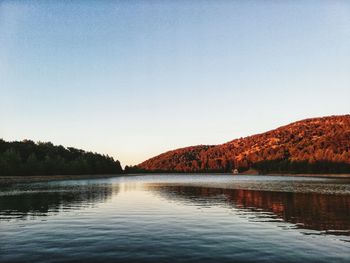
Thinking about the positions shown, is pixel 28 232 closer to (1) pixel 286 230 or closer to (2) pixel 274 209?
(1) pixel 286 230

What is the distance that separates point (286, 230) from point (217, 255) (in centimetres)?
1218

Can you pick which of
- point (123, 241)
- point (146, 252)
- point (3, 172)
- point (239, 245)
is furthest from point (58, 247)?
point (3, 172)

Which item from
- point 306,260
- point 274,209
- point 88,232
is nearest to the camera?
point 306,260

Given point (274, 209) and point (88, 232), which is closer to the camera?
point (88, 232)

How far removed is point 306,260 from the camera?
72.3 ft

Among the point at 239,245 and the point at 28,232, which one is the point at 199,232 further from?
the point at 28,232

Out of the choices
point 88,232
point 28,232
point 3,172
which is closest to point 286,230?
point 88,232

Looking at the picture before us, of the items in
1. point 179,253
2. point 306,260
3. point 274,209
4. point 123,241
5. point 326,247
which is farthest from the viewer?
point 274,209

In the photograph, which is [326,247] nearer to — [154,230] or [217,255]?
[217,255]

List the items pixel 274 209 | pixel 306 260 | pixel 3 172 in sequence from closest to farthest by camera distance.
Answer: pixel 306 260 → pixel 274 209 → pixel 3 172

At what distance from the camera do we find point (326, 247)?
25.5m

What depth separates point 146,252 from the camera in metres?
23.9

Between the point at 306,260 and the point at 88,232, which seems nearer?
the point at 306,260

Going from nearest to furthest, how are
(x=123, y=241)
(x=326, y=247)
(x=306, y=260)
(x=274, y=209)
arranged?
(x=306, y=260) < (x=326, y=247) < (x=123, y=241) < (x=274, y=209)
